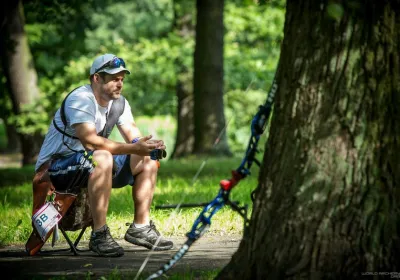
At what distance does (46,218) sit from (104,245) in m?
0.48

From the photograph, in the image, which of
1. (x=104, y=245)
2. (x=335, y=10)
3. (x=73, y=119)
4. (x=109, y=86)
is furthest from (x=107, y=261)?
(x=335, y=10)

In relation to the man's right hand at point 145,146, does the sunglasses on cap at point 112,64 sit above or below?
above

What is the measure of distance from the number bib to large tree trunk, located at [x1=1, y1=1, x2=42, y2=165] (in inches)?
469

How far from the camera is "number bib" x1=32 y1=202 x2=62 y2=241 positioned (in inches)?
245

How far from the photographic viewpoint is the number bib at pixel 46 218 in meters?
6.22

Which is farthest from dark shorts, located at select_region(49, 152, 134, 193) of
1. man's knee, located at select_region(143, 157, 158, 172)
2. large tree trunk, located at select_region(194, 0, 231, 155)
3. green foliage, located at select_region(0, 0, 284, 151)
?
green foliage, located at select_region(0, 0, 284, 151)

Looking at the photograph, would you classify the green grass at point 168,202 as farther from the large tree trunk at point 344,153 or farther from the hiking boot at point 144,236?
the large tree trunk at point 344,153

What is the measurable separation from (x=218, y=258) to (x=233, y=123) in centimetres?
2329

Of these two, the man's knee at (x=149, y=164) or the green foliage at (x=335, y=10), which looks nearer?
the green foliage at (x=335, y=10)

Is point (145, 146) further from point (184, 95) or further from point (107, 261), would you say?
point (184, 95)

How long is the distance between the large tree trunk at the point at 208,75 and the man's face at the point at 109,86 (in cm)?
1058

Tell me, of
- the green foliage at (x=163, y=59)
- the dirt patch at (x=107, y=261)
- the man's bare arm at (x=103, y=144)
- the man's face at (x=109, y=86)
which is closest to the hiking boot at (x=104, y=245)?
the dirt patch at (x=107, y=261)

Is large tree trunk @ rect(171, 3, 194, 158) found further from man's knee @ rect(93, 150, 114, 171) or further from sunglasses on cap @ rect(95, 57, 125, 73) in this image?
man's knee @ rect(93, 150, 114, 171)

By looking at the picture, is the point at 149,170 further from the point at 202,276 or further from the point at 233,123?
the point at 233,123
